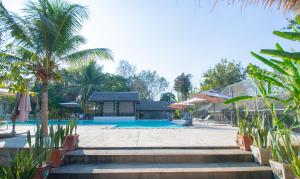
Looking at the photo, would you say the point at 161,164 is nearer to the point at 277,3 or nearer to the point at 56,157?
the point at 56,157

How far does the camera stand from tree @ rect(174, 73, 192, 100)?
3847cm

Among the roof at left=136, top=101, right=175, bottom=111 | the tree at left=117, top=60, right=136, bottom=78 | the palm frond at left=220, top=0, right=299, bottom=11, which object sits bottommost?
the roof at left=136, top=101, right=175, bottom=111

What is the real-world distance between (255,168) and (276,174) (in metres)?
0.41

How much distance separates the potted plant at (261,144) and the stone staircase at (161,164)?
0.51ft

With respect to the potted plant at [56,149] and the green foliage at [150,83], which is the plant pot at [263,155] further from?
the green foliage at [150,83]

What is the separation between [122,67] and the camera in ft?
176

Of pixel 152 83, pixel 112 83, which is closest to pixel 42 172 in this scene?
pixel 112 83

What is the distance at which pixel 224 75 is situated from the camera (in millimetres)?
32656

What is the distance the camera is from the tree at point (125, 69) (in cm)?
5331

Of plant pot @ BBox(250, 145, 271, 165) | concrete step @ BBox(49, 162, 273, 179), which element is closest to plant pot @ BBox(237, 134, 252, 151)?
plant pot @ BBox(250, 145, 271, 165)

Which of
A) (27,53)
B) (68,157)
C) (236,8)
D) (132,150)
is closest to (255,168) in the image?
(132,150)

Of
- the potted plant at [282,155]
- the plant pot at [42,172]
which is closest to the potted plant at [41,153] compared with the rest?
the plant pot at [42,172]

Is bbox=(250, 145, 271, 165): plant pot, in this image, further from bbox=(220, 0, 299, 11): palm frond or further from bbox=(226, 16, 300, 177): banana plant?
bbox=(220, 0, 299, 11): palm frond

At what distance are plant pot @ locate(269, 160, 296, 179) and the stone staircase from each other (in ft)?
0.75
